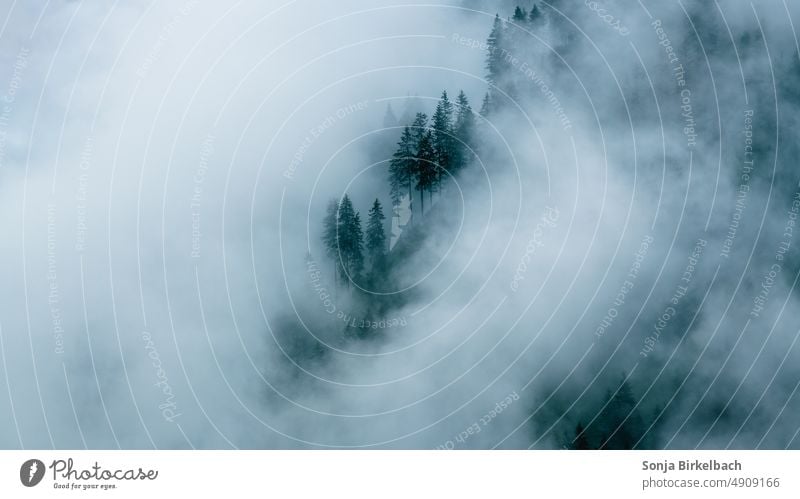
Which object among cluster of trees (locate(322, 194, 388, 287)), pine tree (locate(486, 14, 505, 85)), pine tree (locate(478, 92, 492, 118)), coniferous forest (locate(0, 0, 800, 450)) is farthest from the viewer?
pine tree (locate(478, 92, 492, 118))

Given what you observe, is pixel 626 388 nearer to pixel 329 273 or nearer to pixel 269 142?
pixel 329 273

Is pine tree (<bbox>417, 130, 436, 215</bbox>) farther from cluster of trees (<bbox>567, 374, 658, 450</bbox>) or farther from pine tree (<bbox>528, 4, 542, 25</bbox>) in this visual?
cluster of trees (<bbox>567, 374, 658, 450</bbox>)

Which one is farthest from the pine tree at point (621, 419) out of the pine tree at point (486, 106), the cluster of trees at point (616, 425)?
the pine tree at point (486, 106)
